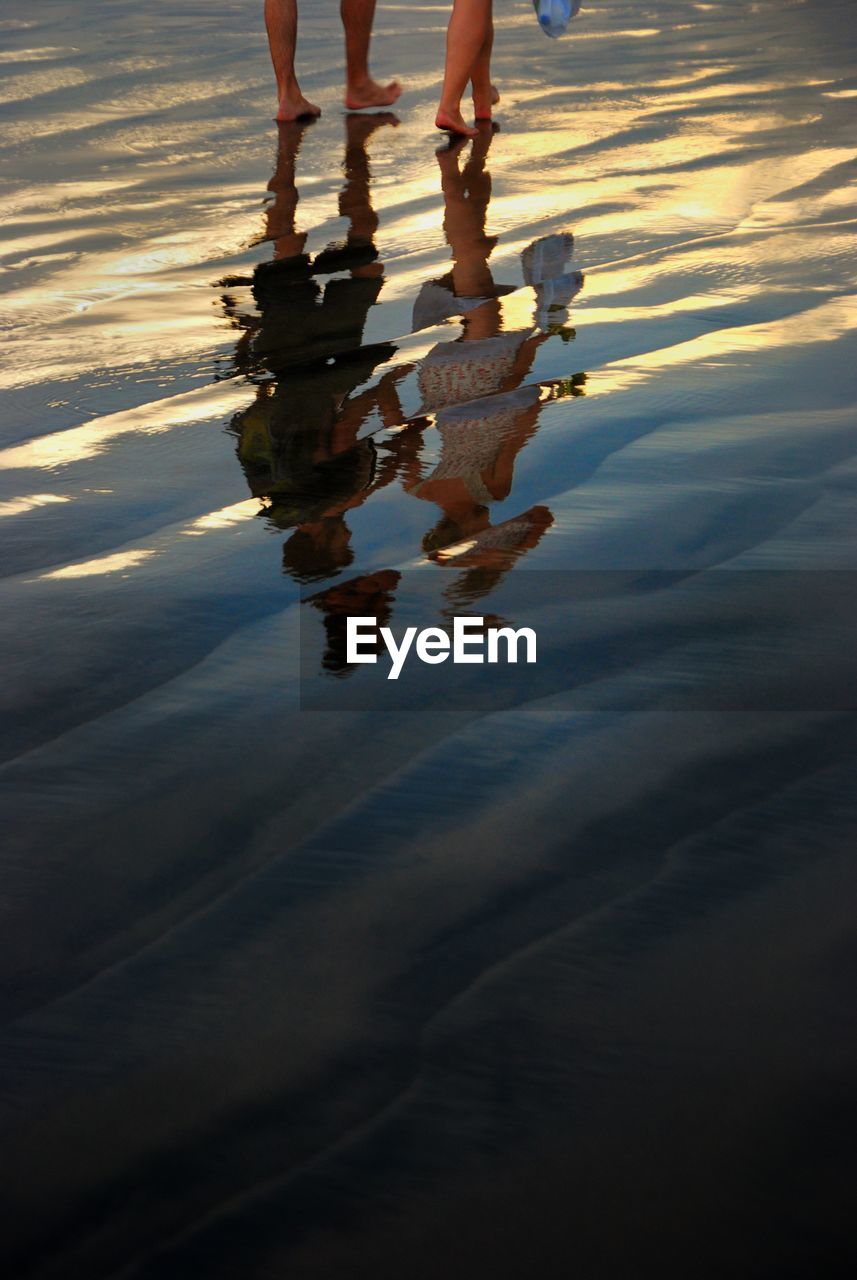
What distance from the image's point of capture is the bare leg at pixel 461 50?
494 cm

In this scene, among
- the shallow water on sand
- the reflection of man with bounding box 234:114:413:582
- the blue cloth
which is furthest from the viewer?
the blue cloth

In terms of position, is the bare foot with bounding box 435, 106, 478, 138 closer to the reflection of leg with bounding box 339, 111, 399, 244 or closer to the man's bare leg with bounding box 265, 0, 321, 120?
the reflection of leg with bounding box 339, 111, 399, 244

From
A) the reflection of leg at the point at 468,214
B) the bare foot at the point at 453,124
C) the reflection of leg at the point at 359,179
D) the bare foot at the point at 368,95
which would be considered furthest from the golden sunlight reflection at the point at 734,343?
the bare foot at the point at 368,95

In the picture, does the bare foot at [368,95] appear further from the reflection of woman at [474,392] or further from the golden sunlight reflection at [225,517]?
the golden sunlight reflection at [225,517]

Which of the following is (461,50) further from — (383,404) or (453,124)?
(383,404)

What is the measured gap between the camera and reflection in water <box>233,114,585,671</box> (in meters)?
1.99

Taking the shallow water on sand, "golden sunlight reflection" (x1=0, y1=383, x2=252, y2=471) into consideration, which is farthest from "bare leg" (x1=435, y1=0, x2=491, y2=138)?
"golden sunlight reflection" (x1=0, y1=383, x2=252, y2=471)

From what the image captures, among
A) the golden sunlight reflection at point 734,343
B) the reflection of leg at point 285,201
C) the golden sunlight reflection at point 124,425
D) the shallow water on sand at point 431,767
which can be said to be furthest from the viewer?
the reflection of leg at point 285,201

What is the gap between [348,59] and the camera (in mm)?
5664

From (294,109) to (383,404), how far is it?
126 inches

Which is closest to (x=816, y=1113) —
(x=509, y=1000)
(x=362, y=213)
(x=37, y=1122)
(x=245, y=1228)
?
(x=509, y=1000)

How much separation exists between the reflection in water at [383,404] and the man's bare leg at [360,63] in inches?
84.4

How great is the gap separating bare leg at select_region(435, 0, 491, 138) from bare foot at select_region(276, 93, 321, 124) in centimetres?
60

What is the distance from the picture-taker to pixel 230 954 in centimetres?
126
